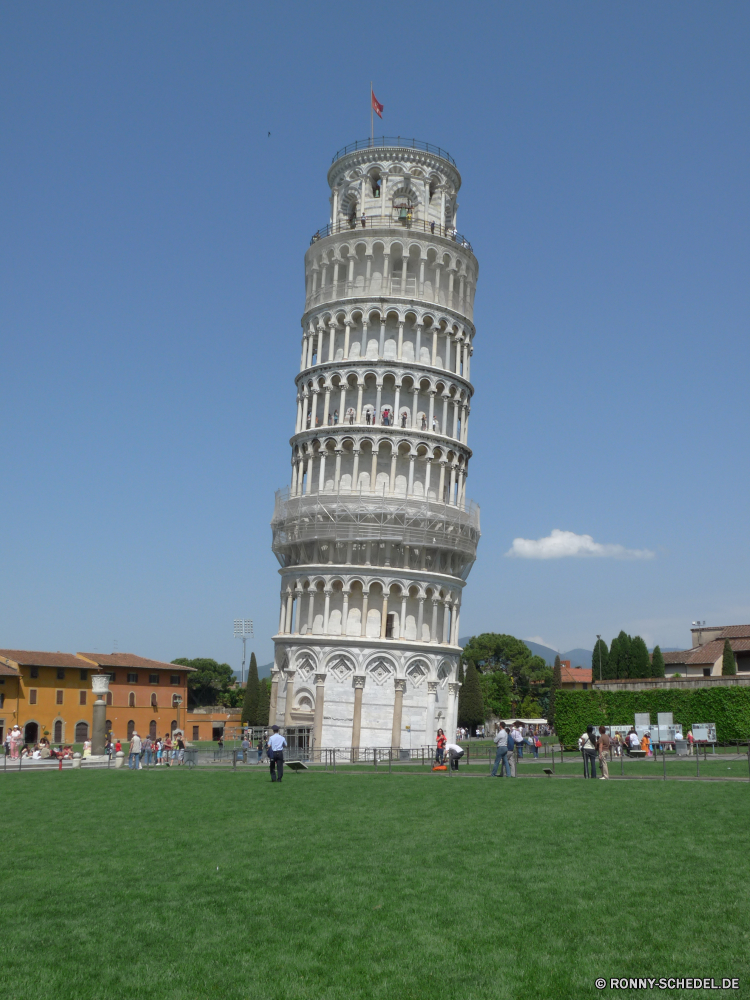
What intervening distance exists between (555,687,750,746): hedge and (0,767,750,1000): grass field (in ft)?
105

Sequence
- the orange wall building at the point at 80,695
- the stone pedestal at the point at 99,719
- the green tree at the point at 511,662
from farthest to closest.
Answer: the green tree at the point at 511,662, the orange wall building at the point at 80,695, the stone pedestal at the point at 99,719

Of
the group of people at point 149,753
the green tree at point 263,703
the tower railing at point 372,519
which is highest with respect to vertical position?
the tower railing at point 372,519

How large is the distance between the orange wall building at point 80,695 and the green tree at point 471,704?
101 feet

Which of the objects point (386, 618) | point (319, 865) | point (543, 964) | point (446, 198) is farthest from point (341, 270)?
point (543, 964)

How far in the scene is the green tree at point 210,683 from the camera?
127312 millimetres

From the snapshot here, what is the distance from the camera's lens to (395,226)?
2539 inches

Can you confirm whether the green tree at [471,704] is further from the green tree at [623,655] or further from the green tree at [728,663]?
the green tree at [728,663]

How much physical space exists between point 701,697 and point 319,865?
42464 mm

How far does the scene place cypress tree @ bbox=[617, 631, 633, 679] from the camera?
101125 millimetres

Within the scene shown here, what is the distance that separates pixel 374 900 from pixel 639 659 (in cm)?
9307

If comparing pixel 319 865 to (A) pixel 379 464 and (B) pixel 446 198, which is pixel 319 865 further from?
(B) pixel 446 198

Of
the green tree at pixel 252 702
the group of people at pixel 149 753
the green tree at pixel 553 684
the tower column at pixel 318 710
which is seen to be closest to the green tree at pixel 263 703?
the green tree at pixel 252 702

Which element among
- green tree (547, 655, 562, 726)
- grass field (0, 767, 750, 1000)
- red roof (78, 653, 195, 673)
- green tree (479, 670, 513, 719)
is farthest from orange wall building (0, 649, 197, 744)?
grass field (0, 767, 750, 1000)

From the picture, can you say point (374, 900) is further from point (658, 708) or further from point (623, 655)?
point (623, 655)
